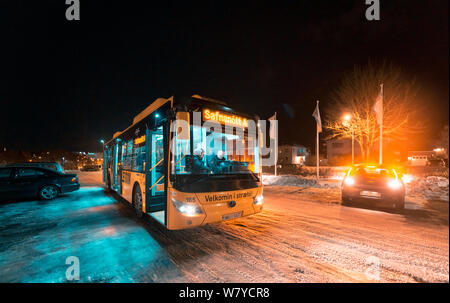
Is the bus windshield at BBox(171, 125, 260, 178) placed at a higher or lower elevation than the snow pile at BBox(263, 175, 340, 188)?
higher

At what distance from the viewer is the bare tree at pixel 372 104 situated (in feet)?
53.5

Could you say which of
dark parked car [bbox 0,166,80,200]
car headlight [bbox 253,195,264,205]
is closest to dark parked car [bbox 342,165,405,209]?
car headlight [bbox 253,195,264,205]

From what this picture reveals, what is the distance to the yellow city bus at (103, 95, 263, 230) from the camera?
395 centimetres

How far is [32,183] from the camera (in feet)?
26.9

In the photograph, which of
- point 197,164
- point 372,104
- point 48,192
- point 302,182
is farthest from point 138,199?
point 372,104

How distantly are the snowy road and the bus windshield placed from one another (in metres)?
1.60

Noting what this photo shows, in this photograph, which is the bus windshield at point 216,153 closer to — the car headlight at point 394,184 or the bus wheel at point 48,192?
the car headlight at point 394,184

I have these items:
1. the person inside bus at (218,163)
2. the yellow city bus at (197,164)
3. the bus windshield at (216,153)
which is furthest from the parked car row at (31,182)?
the person inside bus at (218,163)

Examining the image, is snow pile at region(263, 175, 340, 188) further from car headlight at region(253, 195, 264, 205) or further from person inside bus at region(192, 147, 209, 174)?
person inside bus at region(192, 147, 209, 174)

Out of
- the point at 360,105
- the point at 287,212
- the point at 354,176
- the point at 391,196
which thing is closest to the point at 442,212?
the point at 391,196

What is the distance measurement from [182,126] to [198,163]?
91 centimetres

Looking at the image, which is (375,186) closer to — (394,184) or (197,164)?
(394,184)
